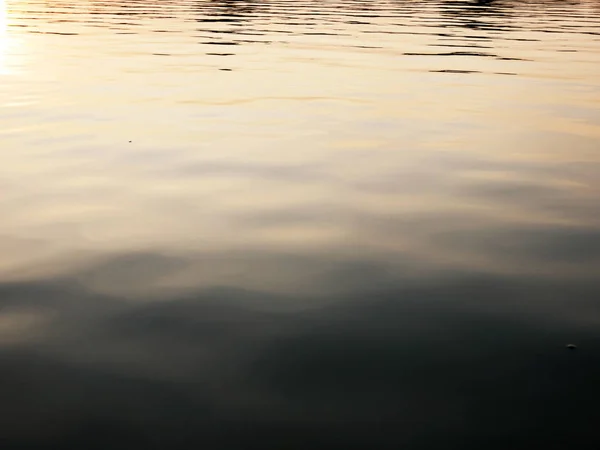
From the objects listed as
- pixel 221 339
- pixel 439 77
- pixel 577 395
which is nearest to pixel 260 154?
pixel 221 339

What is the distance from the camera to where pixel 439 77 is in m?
14.5

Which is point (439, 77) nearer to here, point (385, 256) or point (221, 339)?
point (385, 256)

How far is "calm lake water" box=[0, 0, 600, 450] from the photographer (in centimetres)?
339

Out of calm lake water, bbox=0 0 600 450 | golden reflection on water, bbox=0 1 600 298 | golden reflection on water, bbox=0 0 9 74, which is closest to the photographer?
calm lake water, bbox=0 0 600 450

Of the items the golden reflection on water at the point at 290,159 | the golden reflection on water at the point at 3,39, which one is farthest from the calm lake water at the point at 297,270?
the golden reflection on water at the point at 3,39

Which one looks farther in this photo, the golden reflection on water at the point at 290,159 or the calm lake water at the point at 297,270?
the golden reflection on water at the point at 290,159

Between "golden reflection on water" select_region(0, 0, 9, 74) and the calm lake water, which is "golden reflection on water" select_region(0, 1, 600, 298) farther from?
"golden reflection on water" select_region(0, 0, 9, 74)

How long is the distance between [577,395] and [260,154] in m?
5.16

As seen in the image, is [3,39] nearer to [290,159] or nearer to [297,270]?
[290,159]

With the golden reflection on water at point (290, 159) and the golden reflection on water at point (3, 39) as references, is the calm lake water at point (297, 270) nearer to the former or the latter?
the golden reflection on water at point (290, 159)

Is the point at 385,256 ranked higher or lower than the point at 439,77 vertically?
higher

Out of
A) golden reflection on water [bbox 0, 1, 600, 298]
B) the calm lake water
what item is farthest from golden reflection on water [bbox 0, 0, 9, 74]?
the calm lake water

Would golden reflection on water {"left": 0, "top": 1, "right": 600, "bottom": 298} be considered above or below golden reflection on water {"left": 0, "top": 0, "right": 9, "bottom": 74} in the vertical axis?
above

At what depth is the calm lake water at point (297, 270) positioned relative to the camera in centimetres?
339
